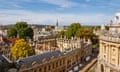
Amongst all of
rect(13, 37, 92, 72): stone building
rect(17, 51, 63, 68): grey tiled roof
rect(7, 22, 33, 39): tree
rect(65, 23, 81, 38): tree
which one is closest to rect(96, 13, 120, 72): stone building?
rect(13, 37, 92, 72): stone building

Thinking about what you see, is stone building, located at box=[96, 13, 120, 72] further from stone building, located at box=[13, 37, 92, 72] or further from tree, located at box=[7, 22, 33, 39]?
tree, located at box=[7, 22, 33, 39]

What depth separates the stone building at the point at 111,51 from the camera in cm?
3459

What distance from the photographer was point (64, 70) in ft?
141

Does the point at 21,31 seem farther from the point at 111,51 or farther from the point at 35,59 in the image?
the point at 111,51

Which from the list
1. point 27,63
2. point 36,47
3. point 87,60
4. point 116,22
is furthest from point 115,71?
point 36,47

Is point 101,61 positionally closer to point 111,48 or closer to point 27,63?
point 111,48

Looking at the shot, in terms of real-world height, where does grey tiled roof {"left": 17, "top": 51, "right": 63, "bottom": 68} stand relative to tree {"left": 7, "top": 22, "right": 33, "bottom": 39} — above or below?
below

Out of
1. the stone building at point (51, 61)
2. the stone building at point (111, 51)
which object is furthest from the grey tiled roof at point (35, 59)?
the stone building at point (111, 51)

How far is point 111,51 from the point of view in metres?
36.0

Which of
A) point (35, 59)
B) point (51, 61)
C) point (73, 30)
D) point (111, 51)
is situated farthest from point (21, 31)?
point (111, 51)

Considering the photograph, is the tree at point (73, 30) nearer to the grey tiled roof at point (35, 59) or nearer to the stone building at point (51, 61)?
the stone building at point (51, 61)

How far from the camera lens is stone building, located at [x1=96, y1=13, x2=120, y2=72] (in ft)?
113

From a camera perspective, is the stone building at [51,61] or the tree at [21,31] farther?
the tree at [21,31]

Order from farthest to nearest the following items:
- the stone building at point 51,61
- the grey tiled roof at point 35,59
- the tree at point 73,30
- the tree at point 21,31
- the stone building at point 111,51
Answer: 1. the tree at point 73,30
2. the tree at point 21,31
3. the stone building at point 111,51
4. the stone building at point 51,61
5. the grey tiled roof at point 35,59
